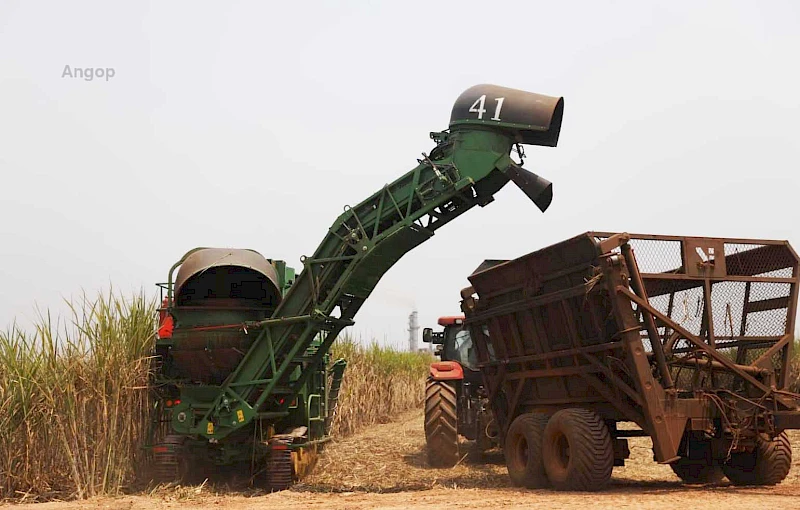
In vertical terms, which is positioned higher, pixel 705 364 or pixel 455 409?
pixel 705 364

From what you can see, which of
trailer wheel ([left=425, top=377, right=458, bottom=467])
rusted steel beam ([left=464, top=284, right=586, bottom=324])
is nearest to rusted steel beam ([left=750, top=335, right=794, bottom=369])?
rusted steel beam ([left=464, top=284, right=586, bottom=324])

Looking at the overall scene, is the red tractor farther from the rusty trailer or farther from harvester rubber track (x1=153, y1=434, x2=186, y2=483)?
harvester rubber track (x1=153, y1=434, x2=186, y2=483)

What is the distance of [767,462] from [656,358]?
1.94 metres

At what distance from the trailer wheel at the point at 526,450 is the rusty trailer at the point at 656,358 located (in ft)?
0.06

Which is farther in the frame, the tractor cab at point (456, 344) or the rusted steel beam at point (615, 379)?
the tractor cab at point (456, 344)

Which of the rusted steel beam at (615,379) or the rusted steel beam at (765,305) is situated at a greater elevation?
the rusted steel beam at (765,305)

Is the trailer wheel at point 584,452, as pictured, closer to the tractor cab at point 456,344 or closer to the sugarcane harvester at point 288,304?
the sugarcane harvester at point 288,304

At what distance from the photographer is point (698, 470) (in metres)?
10.5

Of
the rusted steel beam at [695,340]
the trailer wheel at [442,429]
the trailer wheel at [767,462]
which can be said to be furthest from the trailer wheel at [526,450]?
the trailer wheel at [767,462]

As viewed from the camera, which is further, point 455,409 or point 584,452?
point 455,409

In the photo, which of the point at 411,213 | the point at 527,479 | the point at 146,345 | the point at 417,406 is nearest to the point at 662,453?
the point at 527,479

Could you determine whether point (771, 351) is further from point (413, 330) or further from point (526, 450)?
point (413, 330)

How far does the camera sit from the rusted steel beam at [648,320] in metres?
8.92

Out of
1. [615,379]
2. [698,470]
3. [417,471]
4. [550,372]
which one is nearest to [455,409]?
[417,471]
